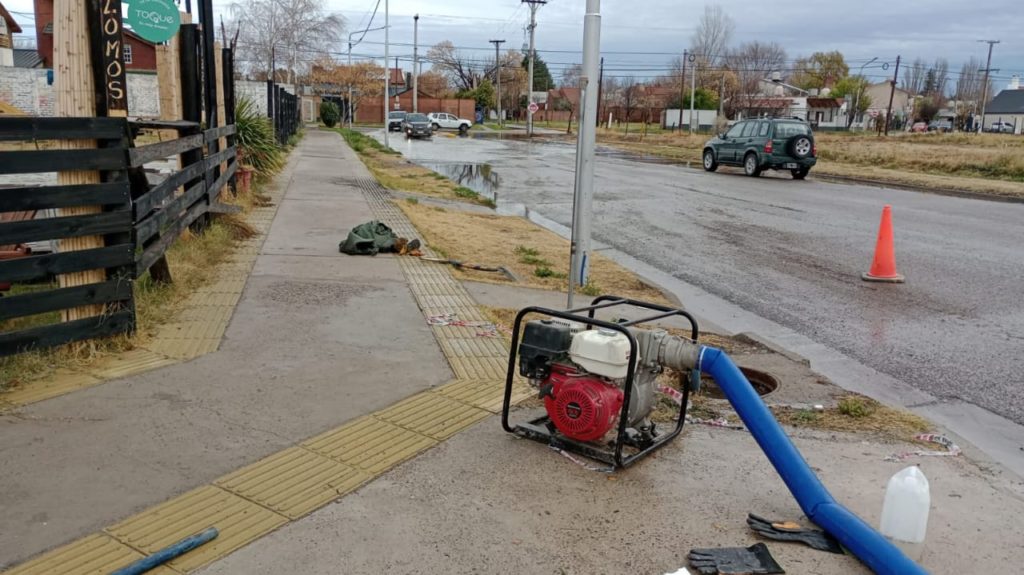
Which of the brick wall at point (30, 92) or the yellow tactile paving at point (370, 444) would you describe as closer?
the yellow tactile paving at point (370, 444)

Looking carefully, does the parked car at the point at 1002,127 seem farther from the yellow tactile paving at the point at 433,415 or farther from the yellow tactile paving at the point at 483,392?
the yellow tactile paving at the point at 433,415

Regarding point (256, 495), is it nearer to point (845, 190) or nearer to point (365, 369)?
point (365, 369)

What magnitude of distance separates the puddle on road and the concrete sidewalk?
37.4 ft

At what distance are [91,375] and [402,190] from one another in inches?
531

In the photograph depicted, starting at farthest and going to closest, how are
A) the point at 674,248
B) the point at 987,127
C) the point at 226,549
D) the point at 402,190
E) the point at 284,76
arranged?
the point at 987,127, the point at 284,76, the point at 402,190, the point at 674,248, the point at 226,549

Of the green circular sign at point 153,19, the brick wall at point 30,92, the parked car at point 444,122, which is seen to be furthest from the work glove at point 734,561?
the parked car at point 444,122

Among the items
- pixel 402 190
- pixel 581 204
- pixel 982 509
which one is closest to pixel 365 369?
pixel 581 204

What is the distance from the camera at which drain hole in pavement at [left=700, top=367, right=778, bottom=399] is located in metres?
5.57

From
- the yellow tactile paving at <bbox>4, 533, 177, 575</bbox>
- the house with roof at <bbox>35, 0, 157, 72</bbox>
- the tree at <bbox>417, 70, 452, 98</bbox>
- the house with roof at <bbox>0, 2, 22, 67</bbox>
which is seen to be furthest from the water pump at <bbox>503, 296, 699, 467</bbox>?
the tree at <bbox>417, 70, 452, 98</bbox>

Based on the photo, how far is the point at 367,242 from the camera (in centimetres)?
937

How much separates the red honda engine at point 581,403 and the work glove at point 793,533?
81 cm

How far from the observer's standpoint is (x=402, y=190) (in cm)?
1812

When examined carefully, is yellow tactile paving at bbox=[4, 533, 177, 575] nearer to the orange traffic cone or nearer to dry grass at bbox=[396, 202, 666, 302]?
dry grass at bbox=[396, 202, 666, 302]

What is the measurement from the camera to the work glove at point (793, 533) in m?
3.31
